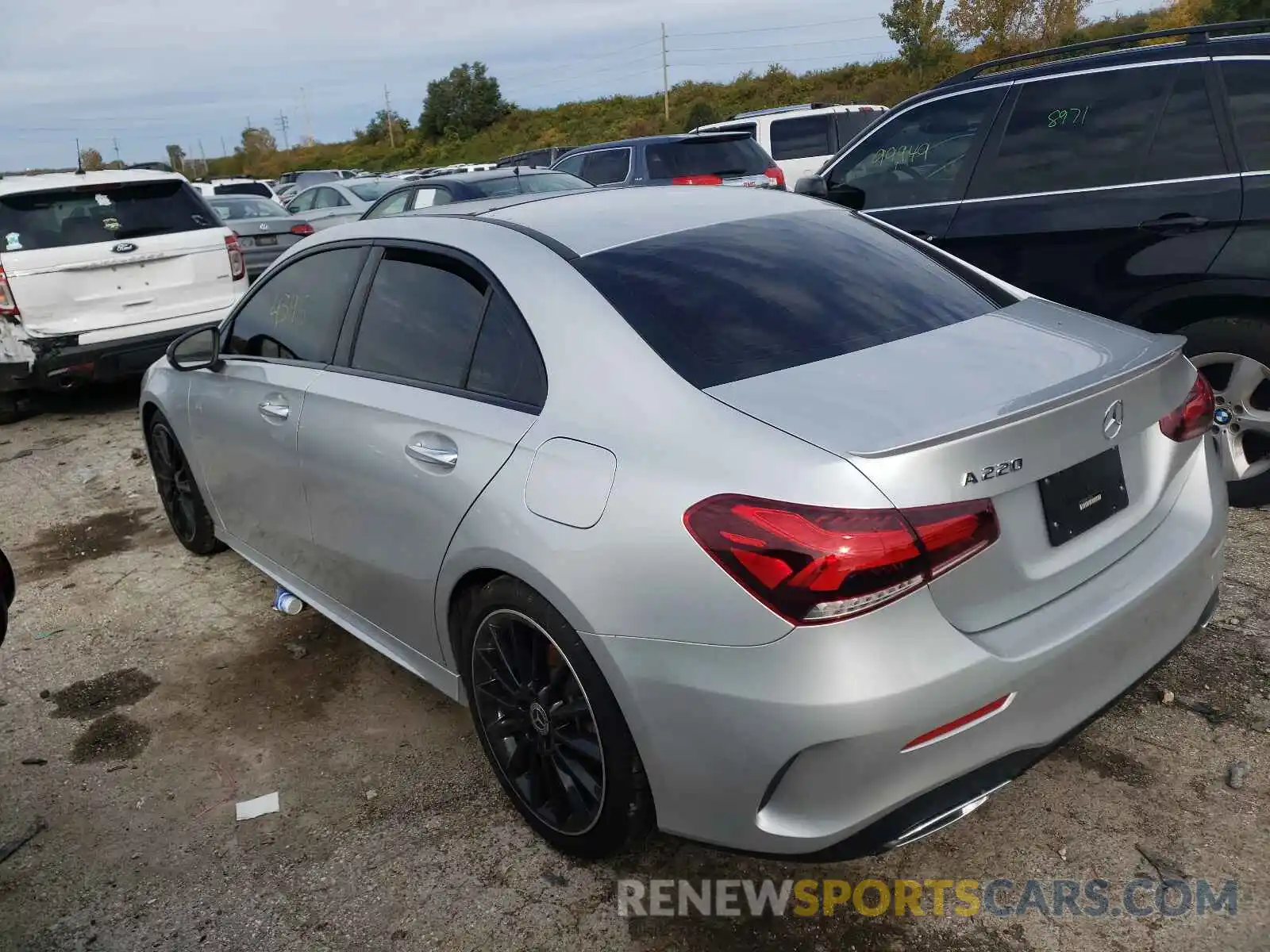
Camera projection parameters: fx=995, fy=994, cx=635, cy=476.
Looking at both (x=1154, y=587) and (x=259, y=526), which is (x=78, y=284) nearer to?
(x=259, y=526)

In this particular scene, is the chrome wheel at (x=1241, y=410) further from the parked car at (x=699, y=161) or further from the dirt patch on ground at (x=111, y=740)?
the parked car at (x=699, y=161)

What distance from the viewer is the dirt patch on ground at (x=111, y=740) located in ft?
11.1

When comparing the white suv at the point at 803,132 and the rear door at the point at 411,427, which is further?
the white suv at the point at 803,132

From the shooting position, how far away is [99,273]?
24.1ft

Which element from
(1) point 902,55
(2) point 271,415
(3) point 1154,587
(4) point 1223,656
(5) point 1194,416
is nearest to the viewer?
(3) point 1154,587

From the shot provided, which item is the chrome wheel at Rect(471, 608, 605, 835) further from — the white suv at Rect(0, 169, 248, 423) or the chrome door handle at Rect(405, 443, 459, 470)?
the white suv at Rect(0, 169, 248, 423)

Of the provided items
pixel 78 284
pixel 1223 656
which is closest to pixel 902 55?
pixel 78 284

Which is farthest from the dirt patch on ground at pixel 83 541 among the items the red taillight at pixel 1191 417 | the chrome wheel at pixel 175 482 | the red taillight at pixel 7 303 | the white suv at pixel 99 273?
the red taillight at pixel 1191 417

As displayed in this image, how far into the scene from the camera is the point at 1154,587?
91.2 inches

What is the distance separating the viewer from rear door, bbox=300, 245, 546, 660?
8.57ft

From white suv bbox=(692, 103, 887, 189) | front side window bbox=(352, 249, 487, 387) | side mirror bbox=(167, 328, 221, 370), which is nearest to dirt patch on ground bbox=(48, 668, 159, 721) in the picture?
side mirror bbox=(167, 328, 221, 370)

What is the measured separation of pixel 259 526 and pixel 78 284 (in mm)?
4472

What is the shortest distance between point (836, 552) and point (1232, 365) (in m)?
3.17

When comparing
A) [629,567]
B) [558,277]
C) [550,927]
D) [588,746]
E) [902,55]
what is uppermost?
[902,55]
